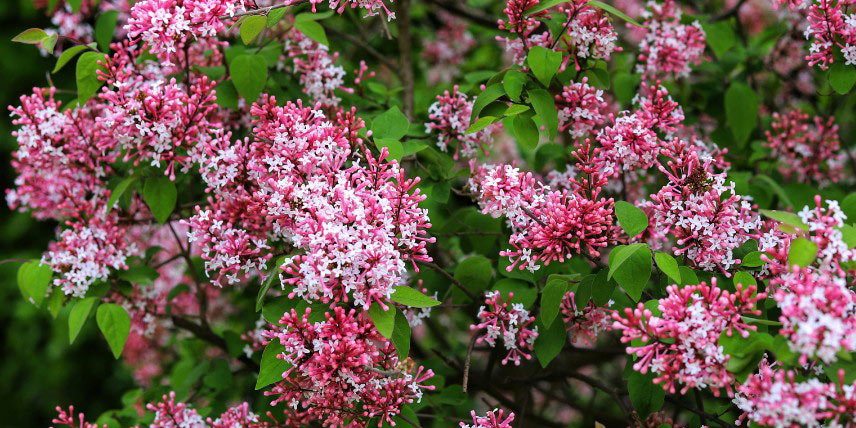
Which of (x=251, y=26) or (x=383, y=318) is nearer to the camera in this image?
(x=383, y=318)

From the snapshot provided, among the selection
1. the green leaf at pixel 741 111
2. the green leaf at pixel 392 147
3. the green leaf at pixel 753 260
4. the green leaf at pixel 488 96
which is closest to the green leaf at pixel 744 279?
the green leaf at pixel 753 260

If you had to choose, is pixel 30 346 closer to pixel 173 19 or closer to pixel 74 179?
pixel 74 179

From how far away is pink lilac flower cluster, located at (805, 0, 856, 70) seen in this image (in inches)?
85.0

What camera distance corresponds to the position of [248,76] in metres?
2.34

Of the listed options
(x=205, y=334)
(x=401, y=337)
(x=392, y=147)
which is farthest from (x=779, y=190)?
(x=205, y=334)

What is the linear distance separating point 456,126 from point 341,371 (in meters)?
0.99

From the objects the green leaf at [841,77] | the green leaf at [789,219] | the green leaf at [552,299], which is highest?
the green leaf at [841,77]

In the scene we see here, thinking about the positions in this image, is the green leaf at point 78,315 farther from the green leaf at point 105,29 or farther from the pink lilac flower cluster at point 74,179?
the green leaf at point 105,29

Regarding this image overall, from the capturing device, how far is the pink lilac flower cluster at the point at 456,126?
2471 mm

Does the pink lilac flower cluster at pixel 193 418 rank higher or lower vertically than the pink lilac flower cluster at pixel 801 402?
lower

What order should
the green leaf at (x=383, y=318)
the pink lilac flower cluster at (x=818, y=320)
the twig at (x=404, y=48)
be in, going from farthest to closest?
the twig at (x=404, y=48), the green leaf at (x=383, y=318), the pink lilac flower cluster at (x=818, y=320)

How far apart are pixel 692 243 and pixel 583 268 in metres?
0.68

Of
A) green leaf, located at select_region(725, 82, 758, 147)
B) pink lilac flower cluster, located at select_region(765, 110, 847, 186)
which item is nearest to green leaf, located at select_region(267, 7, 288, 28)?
green leaf, located at select_region(725, 82, 758, 147)

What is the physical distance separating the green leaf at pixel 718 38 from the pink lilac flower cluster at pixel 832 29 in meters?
0.54
